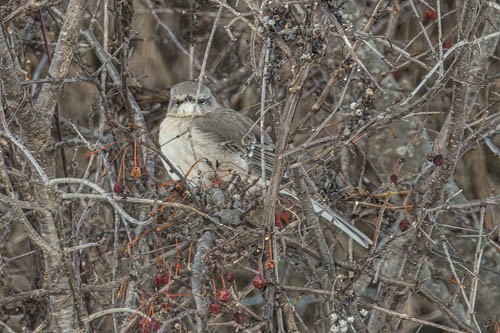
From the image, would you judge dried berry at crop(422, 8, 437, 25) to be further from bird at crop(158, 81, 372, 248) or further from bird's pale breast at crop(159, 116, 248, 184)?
bird's pale breast at crop(159, 116, 248, 184)

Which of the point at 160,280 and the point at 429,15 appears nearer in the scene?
the point at 160,280

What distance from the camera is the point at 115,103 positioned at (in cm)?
597

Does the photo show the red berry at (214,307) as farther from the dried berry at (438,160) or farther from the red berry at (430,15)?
the red berry at (430,15)

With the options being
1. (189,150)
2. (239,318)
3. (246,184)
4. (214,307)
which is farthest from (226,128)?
(214,307)

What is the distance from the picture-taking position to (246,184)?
441cm

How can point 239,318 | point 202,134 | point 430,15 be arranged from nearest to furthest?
point 239,318
point 202,134
point 430,15

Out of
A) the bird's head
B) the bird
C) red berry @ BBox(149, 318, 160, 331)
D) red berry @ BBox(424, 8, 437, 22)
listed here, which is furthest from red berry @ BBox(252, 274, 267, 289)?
red berry @ BBox(424, 8, 437, 22)

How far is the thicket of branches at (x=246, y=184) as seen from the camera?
3.71 m

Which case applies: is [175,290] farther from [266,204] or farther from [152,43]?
[152,43]

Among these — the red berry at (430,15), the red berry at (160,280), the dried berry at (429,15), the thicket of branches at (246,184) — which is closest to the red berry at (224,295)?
the thicket of branches at (246,184)

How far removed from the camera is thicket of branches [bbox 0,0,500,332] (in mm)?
3709

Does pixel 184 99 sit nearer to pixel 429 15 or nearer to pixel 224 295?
pixel 429 15

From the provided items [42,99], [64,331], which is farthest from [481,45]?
[64,331]

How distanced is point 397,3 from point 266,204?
141 centimetres
